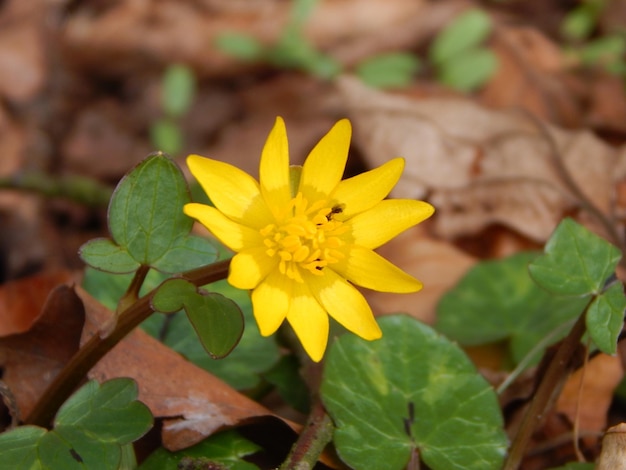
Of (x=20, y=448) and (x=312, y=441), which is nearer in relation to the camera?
(x=20, y=448)

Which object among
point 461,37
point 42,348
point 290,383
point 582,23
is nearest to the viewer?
point 42,348

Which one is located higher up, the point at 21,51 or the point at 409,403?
the point at 21,51

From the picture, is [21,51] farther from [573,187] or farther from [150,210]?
[573,187]

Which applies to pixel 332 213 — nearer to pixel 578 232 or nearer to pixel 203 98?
pixel 578 232

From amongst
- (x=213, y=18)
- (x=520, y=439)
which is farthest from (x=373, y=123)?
(x=520, y=439)

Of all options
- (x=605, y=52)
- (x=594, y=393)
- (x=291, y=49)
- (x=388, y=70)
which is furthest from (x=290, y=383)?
(x=605, y=52)

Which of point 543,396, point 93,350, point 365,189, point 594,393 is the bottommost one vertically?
point 594,393

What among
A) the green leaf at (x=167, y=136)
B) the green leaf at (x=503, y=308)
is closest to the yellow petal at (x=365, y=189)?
the green leaf at (x=503, y=308)

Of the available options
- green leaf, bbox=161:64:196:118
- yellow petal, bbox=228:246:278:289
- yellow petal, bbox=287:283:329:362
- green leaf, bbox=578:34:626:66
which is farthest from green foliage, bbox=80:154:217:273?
green leaf, bbox=578:34:626:66
